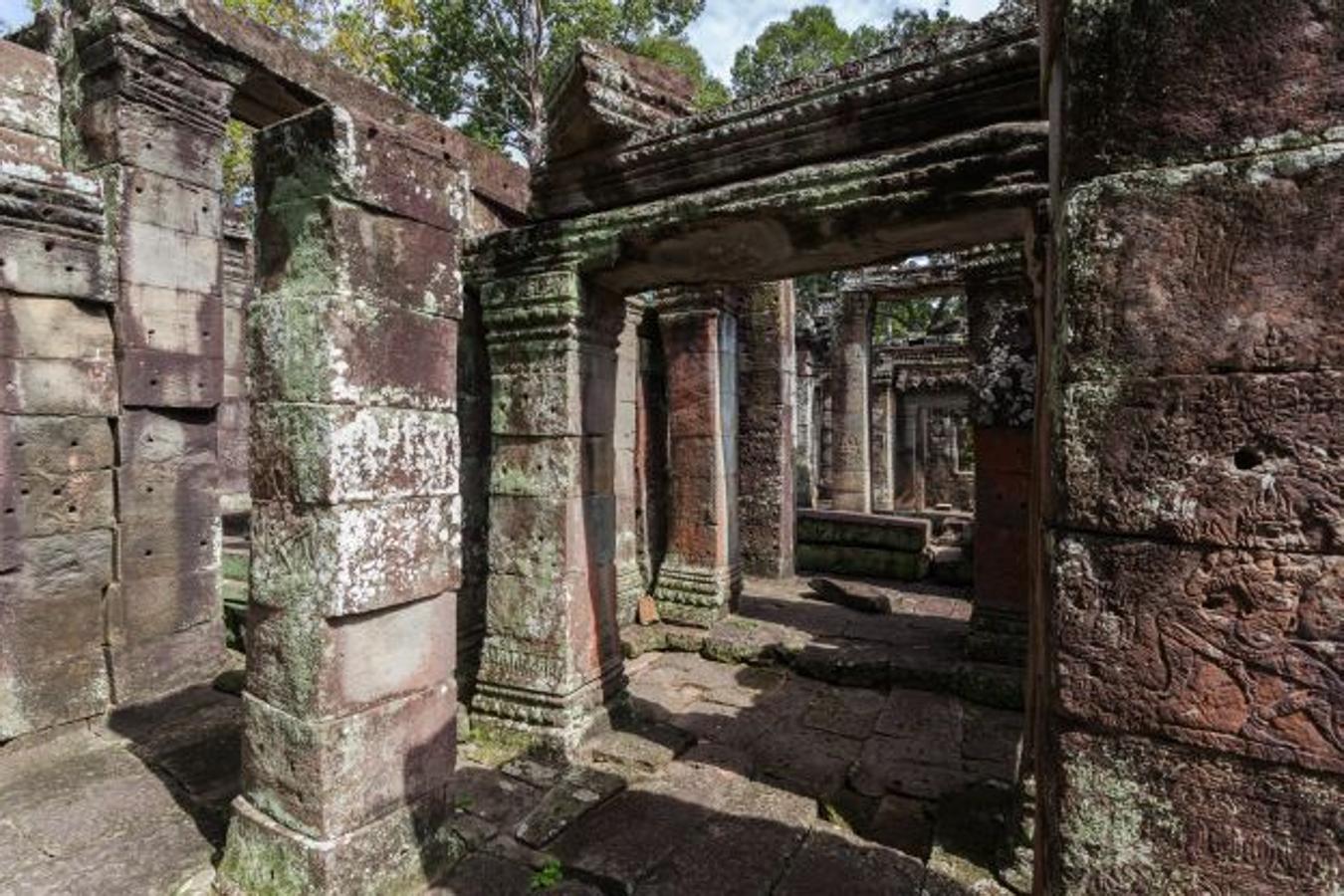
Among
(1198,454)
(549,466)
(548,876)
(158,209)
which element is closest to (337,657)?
(548,876)

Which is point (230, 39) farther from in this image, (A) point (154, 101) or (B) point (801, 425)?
(B) point (801, 425)

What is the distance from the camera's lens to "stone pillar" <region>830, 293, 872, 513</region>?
13391mm

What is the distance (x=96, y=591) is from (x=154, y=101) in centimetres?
367

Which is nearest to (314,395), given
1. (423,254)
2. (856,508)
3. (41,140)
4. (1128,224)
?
(423,254)

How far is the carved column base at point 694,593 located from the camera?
733cm

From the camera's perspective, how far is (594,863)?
316 cm

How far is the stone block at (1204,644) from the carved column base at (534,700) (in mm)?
3379

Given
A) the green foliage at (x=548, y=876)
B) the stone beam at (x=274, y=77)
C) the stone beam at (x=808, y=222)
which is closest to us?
the green foliage at (x=548, y=876)

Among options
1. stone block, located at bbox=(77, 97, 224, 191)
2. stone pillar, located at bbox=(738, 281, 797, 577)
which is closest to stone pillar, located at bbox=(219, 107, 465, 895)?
stone block, located at bbox=(77, 97, 224, 191)

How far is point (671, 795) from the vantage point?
3.84 m

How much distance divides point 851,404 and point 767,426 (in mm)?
5081

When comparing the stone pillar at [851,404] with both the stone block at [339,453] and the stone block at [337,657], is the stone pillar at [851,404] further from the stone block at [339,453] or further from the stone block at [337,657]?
the stone block at [337,657]

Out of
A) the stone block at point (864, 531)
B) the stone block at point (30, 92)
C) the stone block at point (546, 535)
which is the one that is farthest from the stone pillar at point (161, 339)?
the stone block at point (864, 531)

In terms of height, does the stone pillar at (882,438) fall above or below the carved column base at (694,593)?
above
